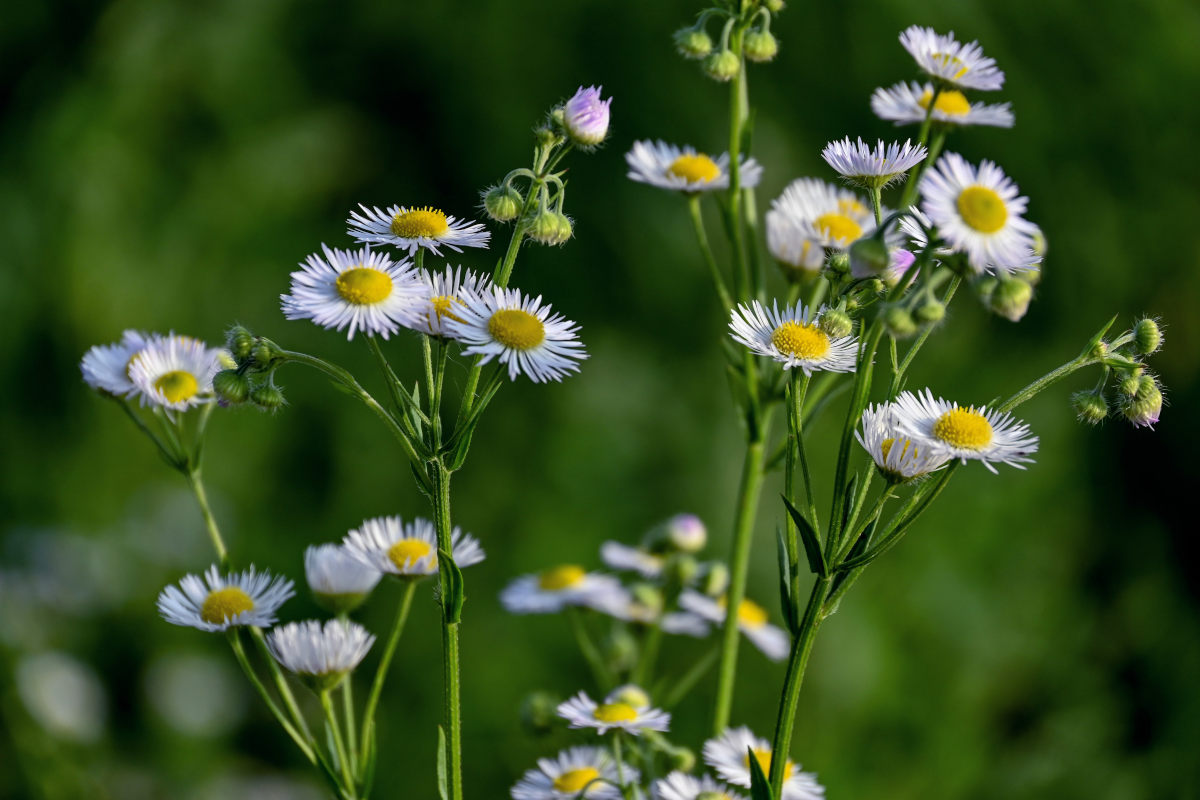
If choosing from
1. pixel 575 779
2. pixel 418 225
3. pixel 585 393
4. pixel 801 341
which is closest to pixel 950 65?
pixel 801 341

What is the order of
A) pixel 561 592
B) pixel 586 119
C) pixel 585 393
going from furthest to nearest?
pixel 585 393, pixel 561 592, pixel 586 119

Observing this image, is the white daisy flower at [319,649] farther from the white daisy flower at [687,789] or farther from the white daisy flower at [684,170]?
the white daisy flower at [684,170]

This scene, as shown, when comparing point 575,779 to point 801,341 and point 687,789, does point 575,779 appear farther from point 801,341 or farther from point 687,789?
point 801,341

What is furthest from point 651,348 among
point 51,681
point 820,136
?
point 51,681

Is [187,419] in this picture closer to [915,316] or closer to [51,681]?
[51,681]

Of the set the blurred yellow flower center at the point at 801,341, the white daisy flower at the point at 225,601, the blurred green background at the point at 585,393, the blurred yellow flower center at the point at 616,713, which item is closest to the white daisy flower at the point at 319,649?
the white daisy flower at the point at 225,601

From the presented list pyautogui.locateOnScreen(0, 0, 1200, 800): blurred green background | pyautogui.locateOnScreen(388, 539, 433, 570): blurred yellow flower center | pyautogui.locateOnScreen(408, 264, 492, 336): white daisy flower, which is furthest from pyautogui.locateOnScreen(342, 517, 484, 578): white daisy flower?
pyautogui.locateOnScreen(0, 0, 1200, 800): blurred green background
